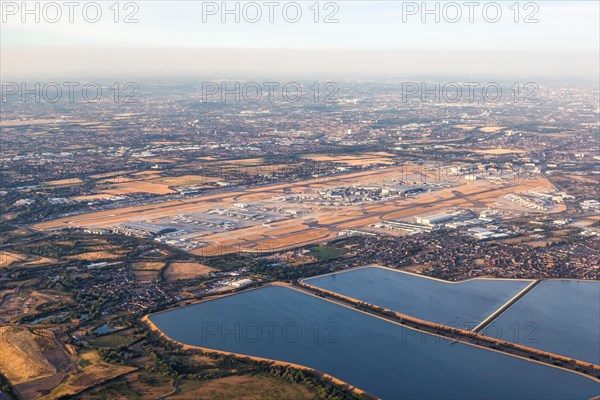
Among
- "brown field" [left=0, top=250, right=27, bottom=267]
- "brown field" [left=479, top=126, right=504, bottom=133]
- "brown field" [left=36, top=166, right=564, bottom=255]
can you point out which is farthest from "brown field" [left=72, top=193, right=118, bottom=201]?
"brown field" [left=479, top=126, right=504, bottom=133]

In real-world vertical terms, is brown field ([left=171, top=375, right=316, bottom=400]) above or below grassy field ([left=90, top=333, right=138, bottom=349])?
below

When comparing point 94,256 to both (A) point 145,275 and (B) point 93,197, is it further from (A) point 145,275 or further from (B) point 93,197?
(B) point 93,197

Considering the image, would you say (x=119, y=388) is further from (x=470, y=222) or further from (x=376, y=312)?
(x=470, y=222)

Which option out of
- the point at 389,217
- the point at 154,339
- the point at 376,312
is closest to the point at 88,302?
the point at 154,339

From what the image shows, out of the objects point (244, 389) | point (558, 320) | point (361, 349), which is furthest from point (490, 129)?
point (244, 389)

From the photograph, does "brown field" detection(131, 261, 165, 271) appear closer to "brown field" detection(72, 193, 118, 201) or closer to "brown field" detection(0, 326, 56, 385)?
"brown field" detection(0, 326, 56, 385)

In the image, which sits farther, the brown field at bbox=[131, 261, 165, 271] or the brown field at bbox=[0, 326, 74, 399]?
the brown field at bbox=[131, 261, 165, 271]

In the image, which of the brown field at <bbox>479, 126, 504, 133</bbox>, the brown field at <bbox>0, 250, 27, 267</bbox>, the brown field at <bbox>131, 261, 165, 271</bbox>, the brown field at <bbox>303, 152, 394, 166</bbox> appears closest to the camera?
the brown field at <bbox>131, 261, 165, 271</bbox>
